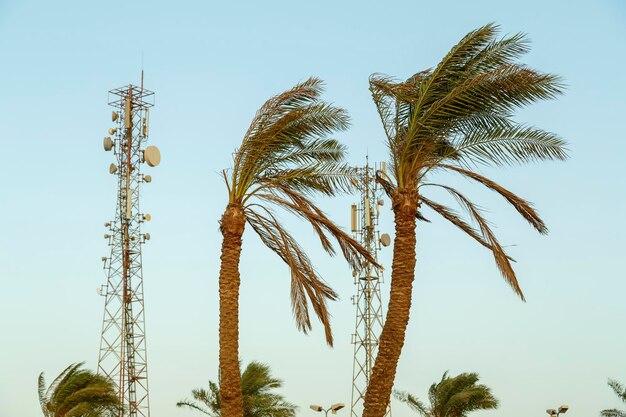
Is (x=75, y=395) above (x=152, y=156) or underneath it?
underneath

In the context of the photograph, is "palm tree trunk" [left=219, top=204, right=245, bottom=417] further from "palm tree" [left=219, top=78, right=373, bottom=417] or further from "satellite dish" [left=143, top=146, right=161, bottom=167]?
"satellite dish" [left=143, top=146, right=161, bottom=167]

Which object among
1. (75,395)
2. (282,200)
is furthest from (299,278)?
(75,395)

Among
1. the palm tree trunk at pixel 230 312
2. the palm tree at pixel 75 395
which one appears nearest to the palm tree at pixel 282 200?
the palm tree trunk at pixel 230 312

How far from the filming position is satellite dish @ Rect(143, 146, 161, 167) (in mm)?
29391

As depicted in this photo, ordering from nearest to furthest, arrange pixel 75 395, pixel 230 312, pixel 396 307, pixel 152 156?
pixel 396 307
pixel 230 312
pixel 75 395
pixel 152 156

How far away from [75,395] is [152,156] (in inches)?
320

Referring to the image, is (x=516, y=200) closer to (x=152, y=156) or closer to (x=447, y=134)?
(x=447, y=134)

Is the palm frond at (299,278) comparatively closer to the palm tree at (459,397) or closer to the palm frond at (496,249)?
the palm frond at (496,249)

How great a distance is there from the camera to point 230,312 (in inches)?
701

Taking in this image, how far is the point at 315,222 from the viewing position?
18.3 metres

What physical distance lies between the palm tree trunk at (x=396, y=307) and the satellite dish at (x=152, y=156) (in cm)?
1321

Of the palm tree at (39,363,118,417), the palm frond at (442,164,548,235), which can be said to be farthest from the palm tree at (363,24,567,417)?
the palm tree at (39,363,118,417)

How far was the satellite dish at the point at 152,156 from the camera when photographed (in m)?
29.4

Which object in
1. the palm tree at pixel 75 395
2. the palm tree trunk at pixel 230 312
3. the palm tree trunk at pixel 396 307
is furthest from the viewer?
the palm tree at pixel 75 395
